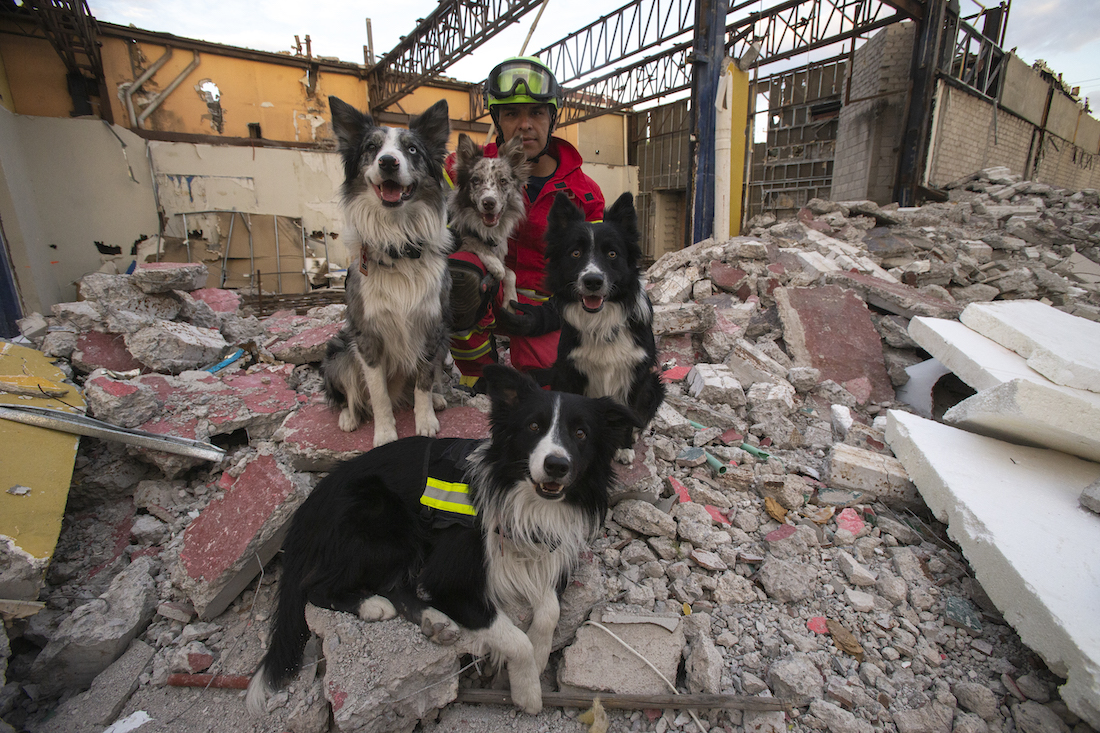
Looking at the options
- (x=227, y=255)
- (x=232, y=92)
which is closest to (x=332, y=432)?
(x=227, y=255)

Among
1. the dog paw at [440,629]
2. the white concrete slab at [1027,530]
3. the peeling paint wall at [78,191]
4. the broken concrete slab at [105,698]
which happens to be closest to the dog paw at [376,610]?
the dog paw at [440,629]

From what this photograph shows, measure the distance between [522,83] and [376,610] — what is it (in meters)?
3.38

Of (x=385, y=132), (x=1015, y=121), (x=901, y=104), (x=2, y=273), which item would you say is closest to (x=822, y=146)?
(x=901, y=104)

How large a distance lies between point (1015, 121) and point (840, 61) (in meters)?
5.26

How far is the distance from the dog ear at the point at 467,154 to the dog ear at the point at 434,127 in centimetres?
60

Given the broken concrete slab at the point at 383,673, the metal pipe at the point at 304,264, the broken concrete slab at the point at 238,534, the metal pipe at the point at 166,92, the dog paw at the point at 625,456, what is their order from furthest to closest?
the metal pipe at the point at 304,264, the metal pipe at the point at 166,92, the dog paw at the point at 625,456, the broken concrete slab at the point at 238,534, the broken concrete slab at the point at 383,673

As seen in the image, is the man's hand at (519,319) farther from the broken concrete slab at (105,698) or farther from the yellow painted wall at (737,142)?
the yellow painted wall at (737,142)

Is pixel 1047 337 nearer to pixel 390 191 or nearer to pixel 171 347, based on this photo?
pixel 390 191

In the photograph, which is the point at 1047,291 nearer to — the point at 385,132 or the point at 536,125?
the point at 536,125

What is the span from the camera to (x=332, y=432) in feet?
9.53

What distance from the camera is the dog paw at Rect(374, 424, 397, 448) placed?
2.74 m

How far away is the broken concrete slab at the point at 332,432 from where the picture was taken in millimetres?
2775

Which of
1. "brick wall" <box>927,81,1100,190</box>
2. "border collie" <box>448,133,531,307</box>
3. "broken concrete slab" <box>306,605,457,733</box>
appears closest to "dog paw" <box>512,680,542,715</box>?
"broken concrete slab" <box>306,605,457,733</box>

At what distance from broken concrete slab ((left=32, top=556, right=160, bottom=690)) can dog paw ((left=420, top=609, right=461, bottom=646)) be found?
1366 millimetres
